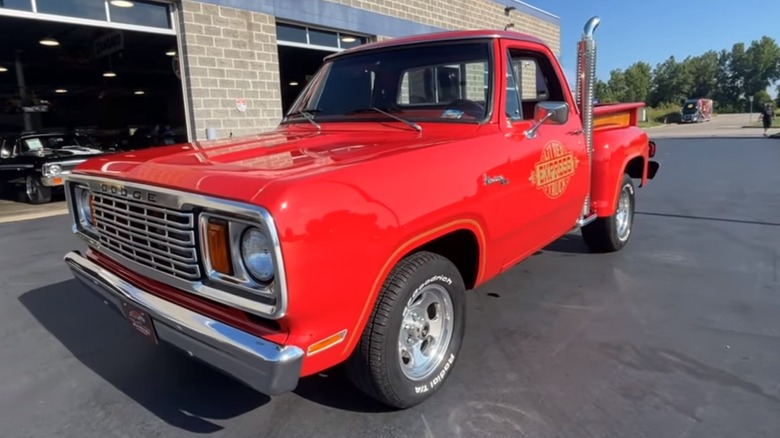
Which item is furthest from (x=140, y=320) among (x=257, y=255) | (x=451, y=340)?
(x=451, y=340)

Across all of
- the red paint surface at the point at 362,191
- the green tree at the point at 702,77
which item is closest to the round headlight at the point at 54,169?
the red paint surface at the point at 362,191

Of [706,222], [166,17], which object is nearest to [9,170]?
[166,17]

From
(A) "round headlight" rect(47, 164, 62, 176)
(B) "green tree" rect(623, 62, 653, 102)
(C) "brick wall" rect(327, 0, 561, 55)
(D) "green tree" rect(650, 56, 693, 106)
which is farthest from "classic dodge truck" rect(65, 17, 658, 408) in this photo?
(D) "green tree" rect(650, 56, 693, 106)

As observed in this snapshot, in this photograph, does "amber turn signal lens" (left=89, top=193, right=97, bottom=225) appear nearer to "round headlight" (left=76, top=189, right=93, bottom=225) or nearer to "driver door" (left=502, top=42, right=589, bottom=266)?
"round headlight" (left=76, top=189, right=93, bottom=225)

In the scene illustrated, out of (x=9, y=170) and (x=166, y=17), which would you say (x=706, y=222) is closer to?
(x=166, y=17)

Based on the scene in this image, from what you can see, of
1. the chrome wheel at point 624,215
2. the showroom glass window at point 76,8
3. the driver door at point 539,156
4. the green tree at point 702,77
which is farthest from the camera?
the green tree at point 702,77

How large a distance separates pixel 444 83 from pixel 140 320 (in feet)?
7.56

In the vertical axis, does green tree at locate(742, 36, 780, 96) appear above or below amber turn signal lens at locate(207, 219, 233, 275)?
above

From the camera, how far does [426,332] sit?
9.07 ft

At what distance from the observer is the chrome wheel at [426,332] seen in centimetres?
263

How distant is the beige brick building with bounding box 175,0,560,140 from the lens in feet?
29.8

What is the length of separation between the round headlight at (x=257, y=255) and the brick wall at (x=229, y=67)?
773 centimetres

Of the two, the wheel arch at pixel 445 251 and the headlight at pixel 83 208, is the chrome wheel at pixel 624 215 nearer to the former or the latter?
the wheel arch at pixel 445 251

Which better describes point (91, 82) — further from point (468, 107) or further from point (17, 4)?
point (468, 107)
